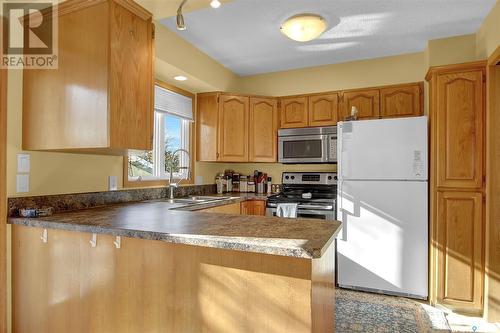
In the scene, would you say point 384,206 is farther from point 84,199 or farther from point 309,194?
point 84,199

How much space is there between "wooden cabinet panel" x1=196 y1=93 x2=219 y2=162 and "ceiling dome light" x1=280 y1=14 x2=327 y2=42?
4.41ft

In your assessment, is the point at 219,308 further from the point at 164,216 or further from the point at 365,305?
the point at 365,305

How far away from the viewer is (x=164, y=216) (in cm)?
178

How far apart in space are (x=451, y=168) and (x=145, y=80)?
2500 millimetres

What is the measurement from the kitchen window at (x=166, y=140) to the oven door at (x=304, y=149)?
1.13 m

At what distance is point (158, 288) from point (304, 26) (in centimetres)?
223

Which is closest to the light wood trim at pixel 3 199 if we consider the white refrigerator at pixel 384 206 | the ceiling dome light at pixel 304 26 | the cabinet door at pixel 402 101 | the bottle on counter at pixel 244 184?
the ceiling dome light at pixel 304 26

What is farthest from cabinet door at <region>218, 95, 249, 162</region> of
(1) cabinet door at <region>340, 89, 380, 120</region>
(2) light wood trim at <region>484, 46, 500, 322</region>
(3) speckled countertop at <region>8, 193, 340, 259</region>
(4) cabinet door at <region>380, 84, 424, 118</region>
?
(2) light wood trim at <region>484, 46, 500, 322</region>

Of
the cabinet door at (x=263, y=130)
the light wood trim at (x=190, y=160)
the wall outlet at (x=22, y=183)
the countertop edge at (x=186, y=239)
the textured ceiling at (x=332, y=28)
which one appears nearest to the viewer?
the countertop edge at (x=186, y=239)

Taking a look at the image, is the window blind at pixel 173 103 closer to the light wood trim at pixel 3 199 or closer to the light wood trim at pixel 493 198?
the light wood trim at pixel 3 199

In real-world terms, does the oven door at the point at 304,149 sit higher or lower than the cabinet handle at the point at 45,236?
higher

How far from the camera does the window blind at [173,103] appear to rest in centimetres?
304

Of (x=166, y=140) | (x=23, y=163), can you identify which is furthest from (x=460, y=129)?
(x=23, y=163)

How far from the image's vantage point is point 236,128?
3.70m
